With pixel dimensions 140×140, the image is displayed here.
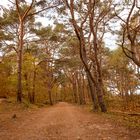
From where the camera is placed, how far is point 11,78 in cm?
2675

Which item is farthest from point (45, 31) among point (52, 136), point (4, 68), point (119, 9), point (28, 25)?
point (52, 136)

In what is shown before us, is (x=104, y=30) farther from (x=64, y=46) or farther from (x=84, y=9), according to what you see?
(x=64, y=46)

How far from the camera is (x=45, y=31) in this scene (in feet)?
101

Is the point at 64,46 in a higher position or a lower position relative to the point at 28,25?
lower

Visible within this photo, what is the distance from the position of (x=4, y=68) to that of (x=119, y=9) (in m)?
16.4

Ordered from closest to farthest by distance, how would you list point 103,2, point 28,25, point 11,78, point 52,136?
1. point 52,136
2. point 103,2
3. point 11,78
4. point 28,25

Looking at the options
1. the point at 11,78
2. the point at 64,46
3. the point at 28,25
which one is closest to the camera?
the point at 11,78

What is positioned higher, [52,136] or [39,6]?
[39,6]

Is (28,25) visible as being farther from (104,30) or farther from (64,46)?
(104,30)

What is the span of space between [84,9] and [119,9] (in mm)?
4588

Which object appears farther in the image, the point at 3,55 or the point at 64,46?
the point at 64,46


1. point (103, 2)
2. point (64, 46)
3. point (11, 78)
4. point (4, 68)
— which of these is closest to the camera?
point (103, 2)

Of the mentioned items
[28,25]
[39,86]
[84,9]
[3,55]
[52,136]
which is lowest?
[52,136]

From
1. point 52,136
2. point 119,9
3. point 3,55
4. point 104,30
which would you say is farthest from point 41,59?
point 52,136
